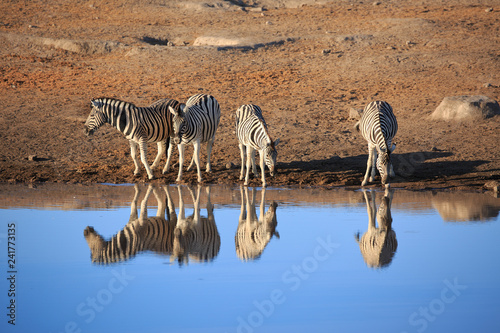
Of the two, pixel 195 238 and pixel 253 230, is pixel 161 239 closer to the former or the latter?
pixel 195 238

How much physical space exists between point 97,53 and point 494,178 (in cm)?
1534

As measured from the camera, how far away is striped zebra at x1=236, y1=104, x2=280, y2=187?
42.5 ft

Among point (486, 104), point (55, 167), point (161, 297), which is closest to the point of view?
point (161, 297)

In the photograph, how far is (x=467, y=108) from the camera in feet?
58.7

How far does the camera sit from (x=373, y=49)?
24219 millimetres

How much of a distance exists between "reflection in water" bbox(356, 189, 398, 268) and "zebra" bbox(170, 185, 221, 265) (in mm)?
1863

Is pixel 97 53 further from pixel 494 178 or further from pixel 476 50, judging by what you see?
pixel 494 178

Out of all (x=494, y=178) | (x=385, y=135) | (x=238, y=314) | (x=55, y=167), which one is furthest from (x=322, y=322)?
(x=55, y=167)

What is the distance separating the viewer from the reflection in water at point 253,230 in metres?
8.51

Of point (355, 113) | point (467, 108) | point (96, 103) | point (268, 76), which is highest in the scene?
point (268, 76)

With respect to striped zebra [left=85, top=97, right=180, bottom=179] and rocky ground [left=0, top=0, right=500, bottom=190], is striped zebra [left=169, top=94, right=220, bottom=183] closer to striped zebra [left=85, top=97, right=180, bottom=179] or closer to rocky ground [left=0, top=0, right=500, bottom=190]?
striped zebra [left=85, top=97, right=180, bottom=179]

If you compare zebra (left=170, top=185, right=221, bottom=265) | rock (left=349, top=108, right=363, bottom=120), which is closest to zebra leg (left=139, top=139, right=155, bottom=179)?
zebra (left=170, top=185, right=221, bottom=265)

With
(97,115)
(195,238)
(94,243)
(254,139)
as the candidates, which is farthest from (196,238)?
(97,115)

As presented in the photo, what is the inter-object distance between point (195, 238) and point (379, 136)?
5864 mm
